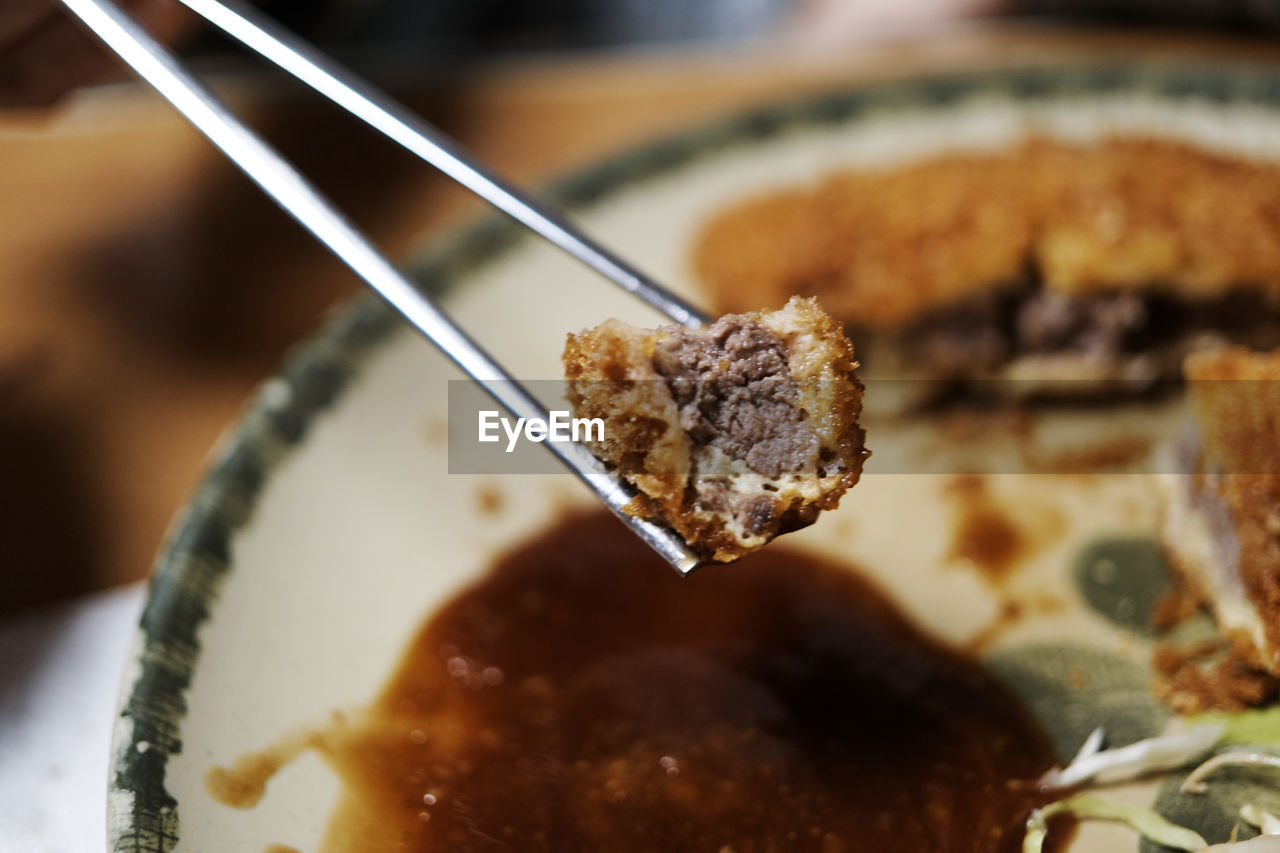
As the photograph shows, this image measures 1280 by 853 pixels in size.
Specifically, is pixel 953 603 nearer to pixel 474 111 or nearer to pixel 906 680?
pixel 906 680

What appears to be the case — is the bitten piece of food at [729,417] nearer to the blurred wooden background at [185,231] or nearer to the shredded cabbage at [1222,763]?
the shredded cabbage at [1222,763]

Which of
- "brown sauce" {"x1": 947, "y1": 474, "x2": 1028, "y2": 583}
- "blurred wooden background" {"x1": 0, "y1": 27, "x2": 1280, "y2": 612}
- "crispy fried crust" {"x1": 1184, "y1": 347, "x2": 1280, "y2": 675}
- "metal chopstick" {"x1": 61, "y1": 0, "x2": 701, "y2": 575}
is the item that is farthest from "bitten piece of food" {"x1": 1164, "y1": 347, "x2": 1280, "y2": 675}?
"blurred wooden background" {"x1": 0, "y1": 27, "x2": 1280, "y2": 612}

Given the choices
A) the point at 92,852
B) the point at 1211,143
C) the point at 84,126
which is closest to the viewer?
the point at 92,852

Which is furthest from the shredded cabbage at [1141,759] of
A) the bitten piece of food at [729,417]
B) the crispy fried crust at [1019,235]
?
the crispy fried crust at [1019,235]

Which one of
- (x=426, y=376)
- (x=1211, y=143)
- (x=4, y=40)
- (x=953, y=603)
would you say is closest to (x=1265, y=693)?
(x=953, y=603)

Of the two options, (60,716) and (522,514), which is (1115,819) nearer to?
(522,514)

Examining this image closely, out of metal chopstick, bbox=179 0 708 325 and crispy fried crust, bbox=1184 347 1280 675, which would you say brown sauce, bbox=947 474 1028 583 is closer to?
crispy fried crust, bbox=1184 347 1280 675

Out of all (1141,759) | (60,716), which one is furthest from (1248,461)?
(60,716)

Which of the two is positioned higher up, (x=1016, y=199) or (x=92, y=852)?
(x=1016, y=199)
